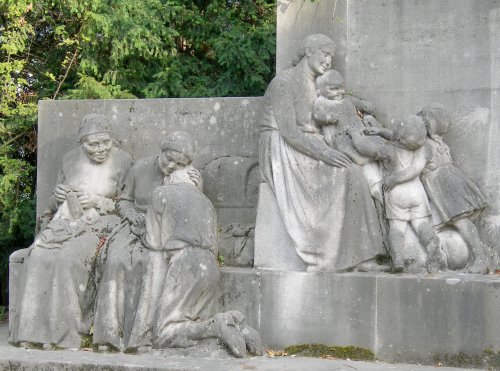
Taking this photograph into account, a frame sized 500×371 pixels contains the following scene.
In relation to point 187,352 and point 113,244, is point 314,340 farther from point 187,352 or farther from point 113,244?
point 113,244

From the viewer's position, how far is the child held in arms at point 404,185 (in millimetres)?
7695

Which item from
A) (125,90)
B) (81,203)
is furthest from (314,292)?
(125,90)

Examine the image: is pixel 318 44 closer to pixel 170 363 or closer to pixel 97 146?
pixel 97 146

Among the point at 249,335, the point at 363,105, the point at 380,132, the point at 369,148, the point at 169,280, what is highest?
the point at 363,105

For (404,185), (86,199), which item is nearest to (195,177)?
(86,199)

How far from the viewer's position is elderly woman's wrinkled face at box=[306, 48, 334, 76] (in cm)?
810

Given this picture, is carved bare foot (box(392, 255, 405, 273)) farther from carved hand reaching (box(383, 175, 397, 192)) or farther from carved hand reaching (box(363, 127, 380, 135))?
carved hand reaching (box(363, 127, 380, 135))

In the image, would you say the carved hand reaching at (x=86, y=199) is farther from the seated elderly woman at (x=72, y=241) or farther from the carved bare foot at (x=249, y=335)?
the carved bare foot at (x=249, y=335)

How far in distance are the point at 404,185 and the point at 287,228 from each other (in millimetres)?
1038

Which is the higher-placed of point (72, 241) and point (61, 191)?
point (61, 191)

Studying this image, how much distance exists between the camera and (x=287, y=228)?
25.9 ft

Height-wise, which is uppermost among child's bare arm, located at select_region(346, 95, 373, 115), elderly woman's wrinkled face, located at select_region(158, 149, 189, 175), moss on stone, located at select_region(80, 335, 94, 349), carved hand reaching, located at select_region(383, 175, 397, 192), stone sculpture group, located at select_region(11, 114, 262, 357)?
child's bare arm, located at select_region(346, 95, 373, 115)

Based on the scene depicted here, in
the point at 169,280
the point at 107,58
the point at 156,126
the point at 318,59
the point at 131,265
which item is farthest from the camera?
the point at 107,58

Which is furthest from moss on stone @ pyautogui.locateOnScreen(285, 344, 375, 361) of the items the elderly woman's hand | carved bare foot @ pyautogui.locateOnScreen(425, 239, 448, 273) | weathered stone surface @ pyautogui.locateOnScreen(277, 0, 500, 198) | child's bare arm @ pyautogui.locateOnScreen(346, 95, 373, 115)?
child's bare arm @ pyautogui.locateOnScreen(346, 95, 373, 115)
